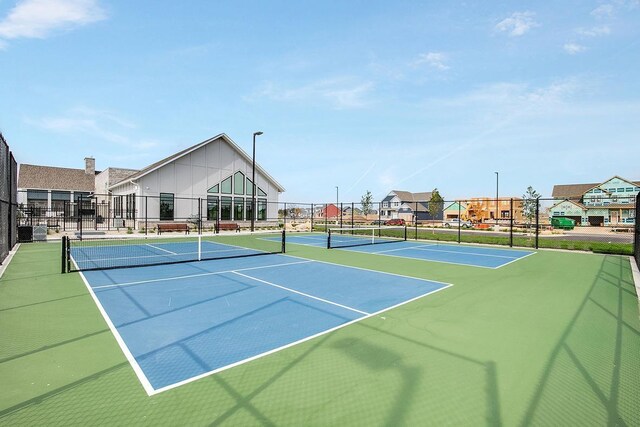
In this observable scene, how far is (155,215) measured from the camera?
27125mm

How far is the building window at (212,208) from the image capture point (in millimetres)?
29812

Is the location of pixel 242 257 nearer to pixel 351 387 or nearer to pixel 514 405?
pixel 351 387

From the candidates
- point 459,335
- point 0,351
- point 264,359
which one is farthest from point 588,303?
point 0,351

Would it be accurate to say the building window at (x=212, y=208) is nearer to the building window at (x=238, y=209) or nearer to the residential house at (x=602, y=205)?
the building window at (x=238, y=209)

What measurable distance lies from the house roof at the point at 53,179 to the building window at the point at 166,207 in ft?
82.7

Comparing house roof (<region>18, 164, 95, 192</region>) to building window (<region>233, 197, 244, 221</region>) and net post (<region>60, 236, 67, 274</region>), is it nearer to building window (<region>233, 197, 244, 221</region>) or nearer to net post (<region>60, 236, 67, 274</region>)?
building window (<region>233, 197, 244, 221</region>)

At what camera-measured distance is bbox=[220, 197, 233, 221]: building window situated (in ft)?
101

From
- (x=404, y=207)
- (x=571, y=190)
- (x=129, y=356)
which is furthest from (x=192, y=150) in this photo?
(x=571, y=190)

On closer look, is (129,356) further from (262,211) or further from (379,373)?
(262,211)

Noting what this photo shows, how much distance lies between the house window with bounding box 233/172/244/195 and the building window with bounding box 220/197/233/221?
1163 mm

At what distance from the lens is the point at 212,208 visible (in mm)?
30047

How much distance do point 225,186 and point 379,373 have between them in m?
29.4

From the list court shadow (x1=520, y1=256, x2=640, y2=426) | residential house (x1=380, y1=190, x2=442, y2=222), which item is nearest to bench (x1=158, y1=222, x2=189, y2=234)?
court shadow (x1=520, y1=256, x2=640, y2=426)

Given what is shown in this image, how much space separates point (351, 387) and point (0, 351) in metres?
4.60
